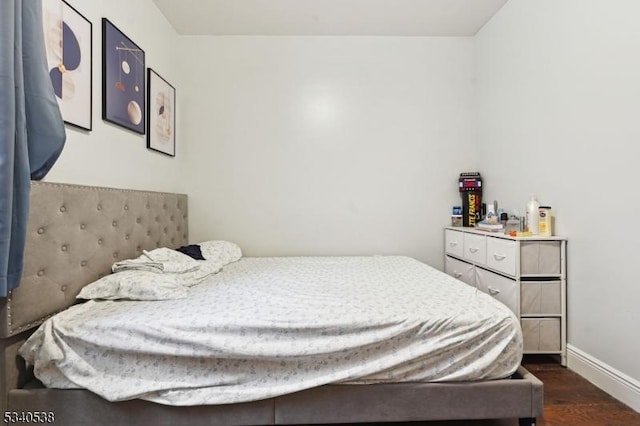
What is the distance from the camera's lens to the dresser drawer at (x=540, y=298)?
6.92 feet

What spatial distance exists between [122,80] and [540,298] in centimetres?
295

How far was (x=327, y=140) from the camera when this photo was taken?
3.16m

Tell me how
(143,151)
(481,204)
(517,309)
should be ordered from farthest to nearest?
(481,204), (143,151), (517,309)

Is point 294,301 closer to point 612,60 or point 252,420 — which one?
point 252,420

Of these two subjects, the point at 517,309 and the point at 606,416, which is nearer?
the point at 606,416

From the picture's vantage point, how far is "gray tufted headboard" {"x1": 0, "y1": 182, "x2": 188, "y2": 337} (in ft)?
4.32

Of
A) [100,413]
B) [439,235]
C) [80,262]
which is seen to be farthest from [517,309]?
[80,262]

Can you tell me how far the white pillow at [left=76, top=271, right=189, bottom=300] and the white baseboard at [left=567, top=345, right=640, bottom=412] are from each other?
2.23 meters

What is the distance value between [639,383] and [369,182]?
2.17 metres

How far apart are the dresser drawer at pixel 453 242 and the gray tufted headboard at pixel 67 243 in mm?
2372

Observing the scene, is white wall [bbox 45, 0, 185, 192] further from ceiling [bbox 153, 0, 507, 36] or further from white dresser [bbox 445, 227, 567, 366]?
white dresser [bbox 445, 227, 567, 366]

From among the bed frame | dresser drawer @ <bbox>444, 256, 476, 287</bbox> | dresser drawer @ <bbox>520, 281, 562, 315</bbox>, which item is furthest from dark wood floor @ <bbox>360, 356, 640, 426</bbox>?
dresser drawer @ <bbox>444, 256, 476, 287</bbox>

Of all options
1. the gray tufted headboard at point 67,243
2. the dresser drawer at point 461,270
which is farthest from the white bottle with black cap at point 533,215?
the gray tufted headboard at point 67,243

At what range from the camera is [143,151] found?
2.46m
